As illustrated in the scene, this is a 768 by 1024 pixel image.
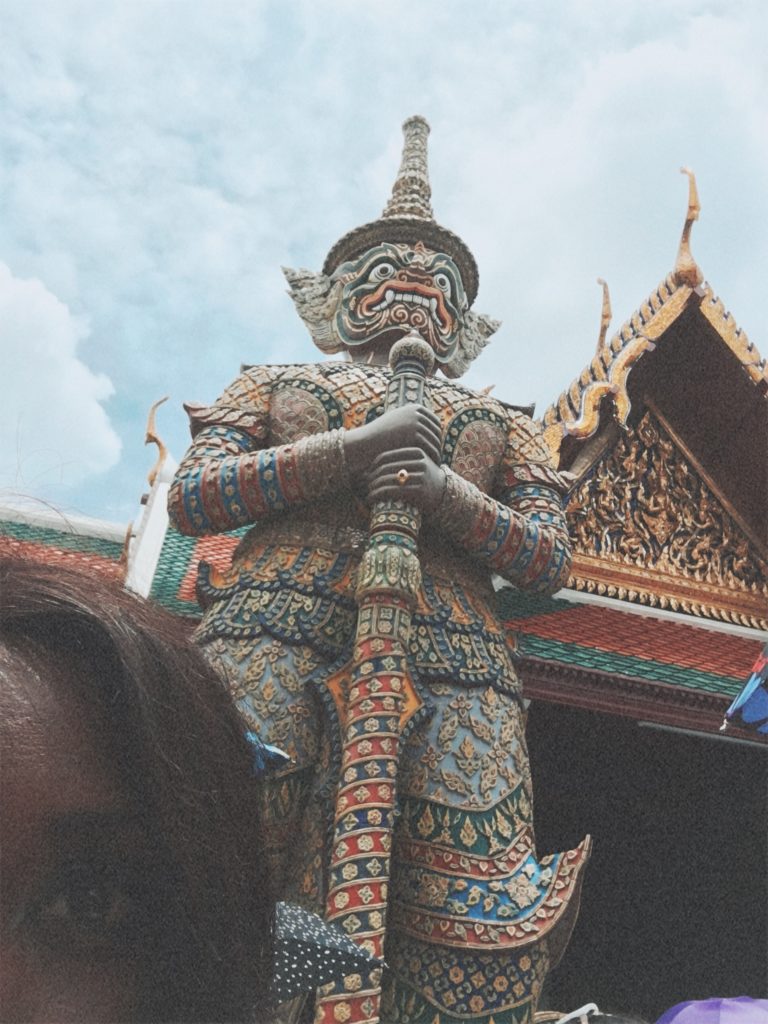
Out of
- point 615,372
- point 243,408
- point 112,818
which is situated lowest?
point 112,818

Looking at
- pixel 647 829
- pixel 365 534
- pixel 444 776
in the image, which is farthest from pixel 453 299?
pixel 647 829

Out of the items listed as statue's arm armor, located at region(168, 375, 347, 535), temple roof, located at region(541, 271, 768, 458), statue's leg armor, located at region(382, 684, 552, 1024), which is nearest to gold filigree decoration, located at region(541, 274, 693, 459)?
temple roof, located at region(541, 271, 768, 458)

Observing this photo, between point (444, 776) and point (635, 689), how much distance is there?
5.72 feet

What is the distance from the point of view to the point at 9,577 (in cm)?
77

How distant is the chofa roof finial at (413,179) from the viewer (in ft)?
10.2

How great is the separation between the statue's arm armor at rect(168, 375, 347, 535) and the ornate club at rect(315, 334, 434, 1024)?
0.17 m

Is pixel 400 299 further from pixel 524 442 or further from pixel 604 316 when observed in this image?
pixel 604 316

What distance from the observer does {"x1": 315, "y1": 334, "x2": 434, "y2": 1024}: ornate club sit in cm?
171

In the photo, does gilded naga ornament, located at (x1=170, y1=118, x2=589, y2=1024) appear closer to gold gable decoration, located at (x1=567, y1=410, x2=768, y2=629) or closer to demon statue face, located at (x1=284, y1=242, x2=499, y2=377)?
demon statue face, located at (x1=284, y1=242, x2=499, y2=377)

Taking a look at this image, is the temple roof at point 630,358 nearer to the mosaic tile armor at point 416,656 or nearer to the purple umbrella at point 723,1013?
the mosaic tile armor at point 416,656

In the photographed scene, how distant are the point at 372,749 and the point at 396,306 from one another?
1357mm

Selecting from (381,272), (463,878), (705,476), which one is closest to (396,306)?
(381,272)

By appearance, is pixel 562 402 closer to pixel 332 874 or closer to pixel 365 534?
pixel 365 534

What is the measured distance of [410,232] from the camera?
2893 millimetres
